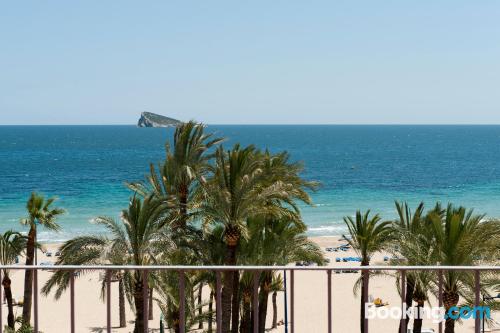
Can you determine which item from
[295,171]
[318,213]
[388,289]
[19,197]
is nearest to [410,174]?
[318,213]

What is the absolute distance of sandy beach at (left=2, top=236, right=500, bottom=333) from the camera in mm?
29641

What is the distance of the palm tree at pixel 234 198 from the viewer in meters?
18.4

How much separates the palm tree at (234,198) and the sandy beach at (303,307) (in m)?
10.2

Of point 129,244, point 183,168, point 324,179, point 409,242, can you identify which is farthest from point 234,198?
point 324,179

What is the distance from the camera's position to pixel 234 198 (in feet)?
60.6

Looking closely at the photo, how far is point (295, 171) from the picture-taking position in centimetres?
2286

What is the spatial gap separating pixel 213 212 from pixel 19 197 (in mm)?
69290

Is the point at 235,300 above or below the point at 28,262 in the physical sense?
below

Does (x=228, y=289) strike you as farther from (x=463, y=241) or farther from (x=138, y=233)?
(x=463, y=241)

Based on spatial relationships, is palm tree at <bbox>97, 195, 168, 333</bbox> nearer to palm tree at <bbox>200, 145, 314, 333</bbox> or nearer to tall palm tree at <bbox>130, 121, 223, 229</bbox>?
palm tree at <bbox>200, 145, 314, 333</bbox>

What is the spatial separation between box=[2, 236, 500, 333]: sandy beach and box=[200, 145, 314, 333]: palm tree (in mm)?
10196

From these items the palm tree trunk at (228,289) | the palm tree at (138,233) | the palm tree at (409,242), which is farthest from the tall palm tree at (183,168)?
the palm tree at (409,242)

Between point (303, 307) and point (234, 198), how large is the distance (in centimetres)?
1857

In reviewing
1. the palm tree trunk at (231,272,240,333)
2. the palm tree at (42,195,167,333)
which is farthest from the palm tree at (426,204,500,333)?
the palm tree at (42,195,167,333)
